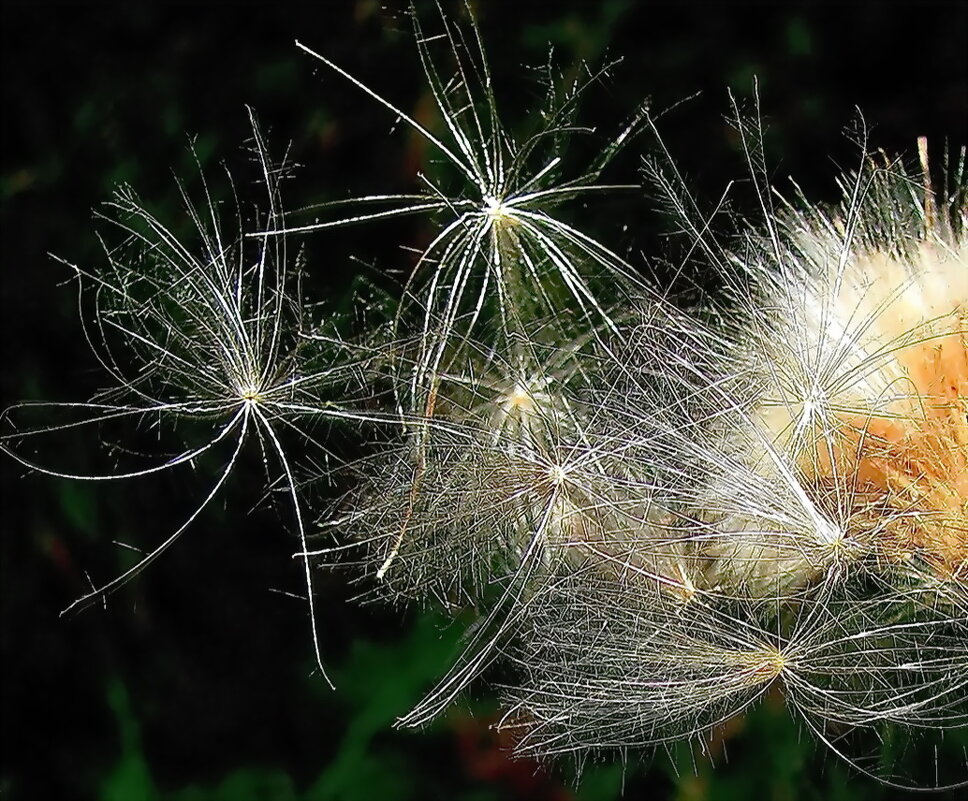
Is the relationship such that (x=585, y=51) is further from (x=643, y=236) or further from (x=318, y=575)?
(x=318, y=575)

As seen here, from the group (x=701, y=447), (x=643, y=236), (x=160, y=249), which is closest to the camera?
(x=701, y=447)

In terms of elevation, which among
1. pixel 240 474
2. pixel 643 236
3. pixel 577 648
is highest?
pixel 643 236

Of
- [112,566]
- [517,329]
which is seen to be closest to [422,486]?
[517,329]

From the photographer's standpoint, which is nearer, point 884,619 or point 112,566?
point 884,619

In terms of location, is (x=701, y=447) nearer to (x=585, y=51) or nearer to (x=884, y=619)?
(x=884, y=619)

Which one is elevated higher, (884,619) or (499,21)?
(499,21)

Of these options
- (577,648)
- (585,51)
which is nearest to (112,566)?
(577,648)

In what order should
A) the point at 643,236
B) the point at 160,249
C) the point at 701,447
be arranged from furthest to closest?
the point at 643,236 → the point at 160,249 → the point at 701,447
